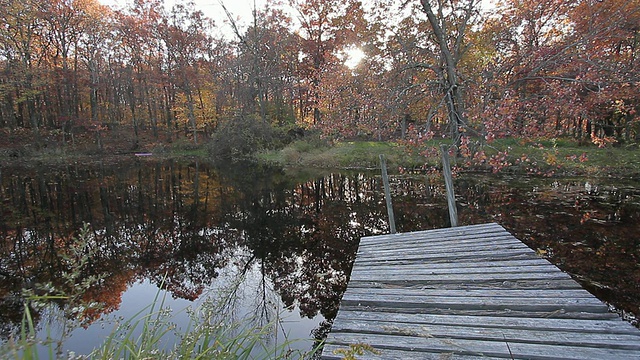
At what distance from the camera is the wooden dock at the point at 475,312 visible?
8.14 feet

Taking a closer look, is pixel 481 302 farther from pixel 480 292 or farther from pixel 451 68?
pixel 451 68

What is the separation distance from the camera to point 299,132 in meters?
Answer: 27.3

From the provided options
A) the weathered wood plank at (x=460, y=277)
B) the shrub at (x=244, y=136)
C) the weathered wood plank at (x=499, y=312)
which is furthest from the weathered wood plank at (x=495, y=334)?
the shrub at (x=244, y=136)

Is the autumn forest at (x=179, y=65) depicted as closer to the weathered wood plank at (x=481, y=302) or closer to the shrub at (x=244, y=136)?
the shrub at (x=244, y=136)

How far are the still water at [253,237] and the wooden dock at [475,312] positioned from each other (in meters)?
1.23

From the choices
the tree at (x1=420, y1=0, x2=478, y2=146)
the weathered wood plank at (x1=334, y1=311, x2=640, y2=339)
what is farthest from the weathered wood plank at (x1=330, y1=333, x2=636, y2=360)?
the tree at (x1=420, y1=0, x2=478, y2=146)

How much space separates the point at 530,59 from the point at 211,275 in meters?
9.05

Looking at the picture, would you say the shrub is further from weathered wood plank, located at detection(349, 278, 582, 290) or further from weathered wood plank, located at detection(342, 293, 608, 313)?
weathered wood plank, located at detection(342, 293, 608, 313)

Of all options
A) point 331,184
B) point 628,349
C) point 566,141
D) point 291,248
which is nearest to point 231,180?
point 331,184

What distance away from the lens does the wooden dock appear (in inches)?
97.7

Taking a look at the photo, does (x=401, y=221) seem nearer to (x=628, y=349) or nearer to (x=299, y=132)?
(x=628, y=349)

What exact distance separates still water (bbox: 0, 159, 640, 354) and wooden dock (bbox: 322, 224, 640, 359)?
4.04 feet

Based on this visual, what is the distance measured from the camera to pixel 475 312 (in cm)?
305

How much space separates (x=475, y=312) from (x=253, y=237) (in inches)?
252
